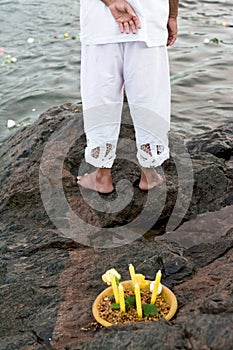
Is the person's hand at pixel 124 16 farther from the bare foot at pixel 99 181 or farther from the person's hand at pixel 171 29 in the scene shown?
the bare foot at pixel 99 181

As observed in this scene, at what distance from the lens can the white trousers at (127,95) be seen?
391 cm

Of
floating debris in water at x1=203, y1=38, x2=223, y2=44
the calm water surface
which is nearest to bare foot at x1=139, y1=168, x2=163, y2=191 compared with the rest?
the calm water surface

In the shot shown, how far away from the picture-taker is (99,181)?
169 inches

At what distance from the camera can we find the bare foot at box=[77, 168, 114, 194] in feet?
13.9

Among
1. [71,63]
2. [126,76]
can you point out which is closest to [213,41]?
[71,63]

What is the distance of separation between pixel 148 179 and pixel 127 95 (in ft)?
1.91

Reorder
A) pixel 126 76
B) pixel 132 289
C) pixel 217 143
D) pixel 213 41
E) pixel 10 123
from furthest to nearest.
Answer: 1. pixel 213 41
2. pixel 10 123
3. pixel 217 143
4. pixel 126 76
5. pixel 132 289

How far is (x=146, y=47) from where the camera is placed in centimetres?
388

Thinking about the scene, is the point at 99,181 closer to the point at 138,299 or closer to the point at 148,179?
the point at 148,179

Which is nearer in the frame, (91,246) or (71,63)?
(91,246)

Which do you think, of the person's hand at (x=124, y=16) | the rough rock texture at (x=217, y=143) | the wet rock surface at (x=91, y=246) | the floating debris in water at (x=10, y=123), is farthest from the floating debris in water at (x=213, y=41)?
the person's hand at (x=124, y=16)

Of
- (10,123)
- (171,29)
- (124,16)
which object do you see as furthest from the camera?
(10,123)

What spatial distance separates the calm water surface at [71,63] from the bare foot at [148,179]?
2.51 meters

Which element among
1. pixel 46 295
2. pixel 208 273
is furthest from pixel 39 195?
pixel 208 273
